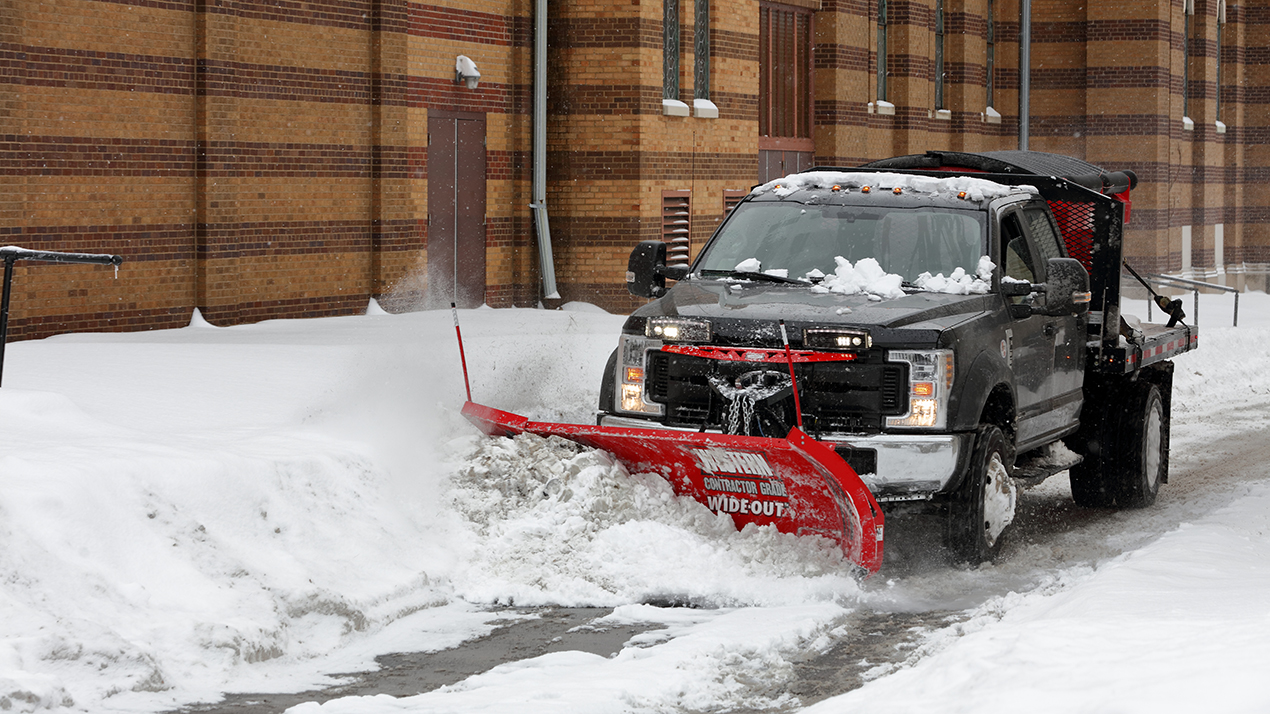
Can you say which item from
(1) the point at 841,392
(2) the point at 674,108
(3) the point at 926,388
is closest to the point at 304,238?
(2) the point at 674,108

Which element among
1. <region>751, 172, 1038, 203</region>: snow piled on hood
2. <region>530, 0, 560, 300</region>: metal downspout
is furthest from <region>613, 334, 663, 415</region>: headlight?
<region>530, 0, 560, 300</region>: metal downspout

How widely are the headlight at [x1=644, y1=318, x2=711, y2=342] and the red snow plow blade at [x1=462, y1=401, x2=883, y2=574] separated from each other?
0.62 meters

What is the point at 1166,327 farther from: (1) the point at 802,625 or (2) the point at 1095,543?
(1) the point at 802,625

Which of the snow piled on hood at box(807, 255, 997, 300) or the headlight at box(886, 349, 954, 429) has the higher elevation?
the snow piled on hood at box(807, 255, 997, 300)

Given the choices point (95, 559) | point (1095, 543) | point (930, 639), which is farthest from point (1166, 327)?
point (95, 559)

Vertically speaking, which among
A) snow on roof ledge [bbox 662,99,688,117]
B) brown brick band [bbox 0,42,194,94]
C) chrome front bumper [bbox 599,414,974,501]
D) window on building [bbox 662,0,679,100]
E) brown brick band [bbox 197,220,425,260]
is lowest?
chrome front bumper [bbox 599,414,974,501]

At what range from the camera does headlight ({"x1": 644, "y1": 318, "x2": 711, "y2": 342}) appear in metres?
8.57

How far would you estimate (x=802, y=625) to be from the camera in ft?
24.0

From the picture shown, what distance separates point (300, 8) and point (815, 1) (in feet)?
37.3

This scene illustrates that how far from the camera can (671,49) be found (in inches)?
838

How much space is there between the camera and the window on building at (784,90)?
25266mm

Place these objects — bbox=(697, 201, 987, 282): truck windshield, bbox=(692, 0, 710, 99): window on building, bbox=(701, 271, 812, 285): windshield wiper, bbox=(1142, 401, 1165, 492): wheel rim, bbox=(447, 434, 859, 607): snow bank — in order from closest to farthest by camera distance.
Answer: bbox=(447, 434, 859, 607): snow bank → bbox=(701, 271, 812, 285): windshield wiper → bbox=(697, 201, 987, 282): truck windshield → bbox=(1142, 401, 1165, 492): wheel rim → bbox=(692, 0, 710, 99): window on building

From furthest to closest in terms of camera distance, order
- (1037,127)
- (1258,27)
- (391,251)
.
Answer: (1258,27), (1037,127), (391,251)

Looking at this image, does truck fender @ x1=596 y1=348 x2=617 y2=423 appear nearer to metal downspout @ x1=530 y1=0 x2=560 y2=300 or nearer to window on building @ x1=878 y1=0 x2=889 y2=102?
metal downspout @ x1=530 y1=0 x2=560 y2=300
